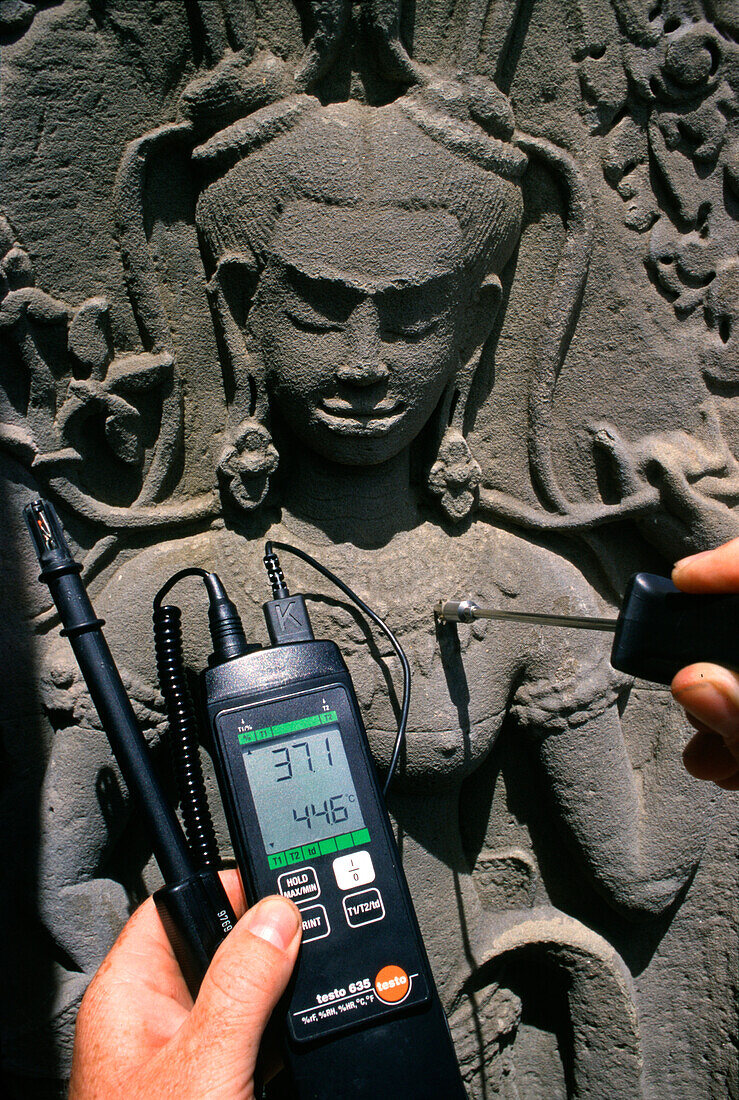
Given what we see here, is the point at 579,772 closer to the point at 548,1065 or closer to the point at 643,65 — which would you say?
the point at 548,1065

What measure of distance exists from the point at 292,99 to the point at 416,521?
0.67 m

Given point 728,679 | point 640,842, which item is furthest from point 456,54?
point 640,842

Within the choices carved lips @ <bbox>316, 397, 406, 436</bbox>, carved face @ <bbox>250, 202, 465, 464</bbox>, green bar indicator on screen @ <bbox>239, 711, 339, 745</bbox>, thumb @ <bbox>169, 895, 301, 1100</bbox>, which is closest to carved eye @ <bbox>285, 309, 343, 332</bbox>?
carved face @ <bbox>250, 202, 465, 464</bbox>

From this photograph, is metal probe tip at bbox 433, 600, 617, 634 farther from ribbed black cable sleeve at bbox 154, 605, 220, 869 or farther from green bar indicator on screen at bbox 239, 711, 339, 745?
ribbed black cable sleeve at bbox 154, 605, 220, 869

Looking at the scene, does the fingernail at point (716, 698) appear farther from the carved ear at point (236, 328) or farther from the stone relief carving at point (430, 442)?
the carved ear at point (236, 328)

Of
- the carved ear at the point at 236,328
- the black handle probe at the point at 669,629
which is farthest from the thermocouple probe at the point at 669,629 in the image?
the carved ear at the point at 236,328

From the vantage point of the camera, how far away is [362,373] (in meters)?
1.12

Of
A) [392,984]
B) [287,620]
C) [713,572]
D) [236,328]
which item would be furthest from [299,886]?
[236,328]

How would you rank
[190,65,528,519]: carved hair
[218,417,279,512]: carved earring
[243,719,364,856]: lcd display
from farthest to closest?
[218,417,279,512]: carved earring < [190,65,528,519]: carved hair < [243,719,364,856]: lcd display

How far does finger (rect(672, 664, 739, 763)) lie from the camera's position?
2.36 ft

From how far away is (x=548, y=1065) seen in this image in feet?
4.93

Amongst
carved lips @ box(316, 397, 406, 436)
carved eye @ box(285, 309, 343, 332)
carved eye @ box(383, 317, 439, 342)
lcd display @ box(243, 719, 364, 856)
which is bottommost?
lcd display @ box(243, 719, 364, 856)

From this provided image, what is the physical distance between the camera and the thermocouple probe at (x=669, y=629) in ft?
2.38

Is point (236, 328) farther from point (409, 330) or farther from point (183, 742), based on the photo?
point (183, 742)
